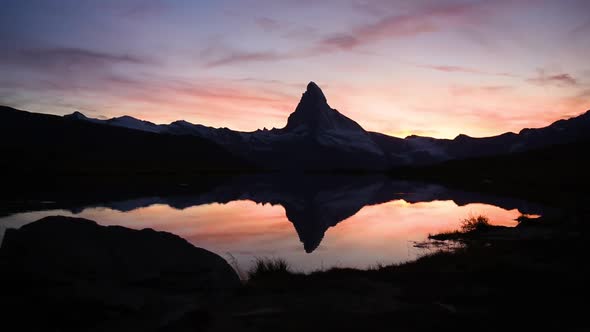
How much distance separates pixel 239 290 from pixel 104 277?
4.08 m

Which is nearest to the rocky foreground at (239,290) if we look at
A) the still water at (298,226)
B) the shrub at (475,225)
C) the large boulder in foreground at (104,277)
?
the large boulder in foreground at (104,277)

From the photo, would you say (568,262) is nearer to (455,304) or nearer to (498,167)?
(455,304)

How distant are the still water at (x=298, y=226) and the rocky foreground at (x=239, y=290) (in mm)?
5664

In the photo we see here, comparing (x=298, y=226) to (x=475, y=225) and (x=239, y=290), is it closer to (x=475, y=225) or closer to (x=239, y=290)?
(x=475, y=225)

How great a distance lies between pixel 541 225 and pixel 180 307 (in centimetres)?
2712

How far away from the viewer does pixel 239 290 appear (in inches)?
563

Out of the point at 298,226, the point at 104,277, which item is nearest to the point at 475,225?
the point at 298,226

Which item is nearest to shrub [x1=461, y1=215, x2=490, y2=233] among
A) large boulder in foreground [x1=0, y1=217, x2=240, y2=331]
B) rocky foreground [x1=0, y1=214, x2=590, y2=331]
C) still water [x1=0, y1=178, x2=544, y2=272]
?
still water [x1=0, y1=178, x2=544, y2=272]

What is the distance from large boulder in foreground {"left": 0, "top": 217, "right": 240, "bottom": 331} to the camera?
10918mm

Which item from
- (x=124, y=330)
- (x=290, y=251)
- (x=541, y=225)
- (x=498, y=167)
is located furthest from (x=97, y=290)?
(x=498, y=167)

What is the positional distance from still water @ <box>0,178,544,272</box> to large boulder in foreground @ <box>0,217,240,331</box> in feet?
19.1

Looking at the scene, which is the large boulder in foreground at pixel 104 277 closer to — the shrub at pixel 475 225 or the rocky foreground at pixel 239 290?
the rocky foreground at pixel 239 290

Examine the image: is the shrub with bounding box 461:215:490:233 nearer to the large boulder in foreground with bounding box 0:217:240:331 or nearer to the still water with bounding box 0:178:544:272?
the still water with bounding box 0:178:544:272

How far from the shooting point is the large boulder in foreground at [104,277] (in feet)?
35.8
